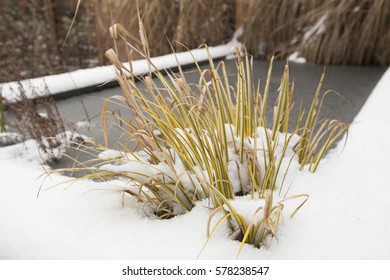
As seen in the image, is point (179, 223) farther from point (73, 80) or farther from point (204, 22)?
point (204, 22)

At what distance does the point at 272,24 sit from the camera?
13.8 feet

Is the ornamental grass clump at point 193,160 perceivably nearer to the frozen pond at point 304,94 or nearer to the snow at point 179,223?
the snow at point 179,223

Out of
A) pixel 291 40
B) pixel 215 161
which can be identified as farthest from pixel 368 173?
pixel 291 40

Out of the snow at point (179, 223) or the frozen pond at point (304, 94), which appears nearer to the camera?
the snow at point (179, 223)

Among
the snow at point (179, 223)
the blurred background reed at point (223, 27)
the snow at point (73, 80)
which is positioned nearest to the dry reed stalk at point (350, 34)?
the blurred background reed at point (223, 27)

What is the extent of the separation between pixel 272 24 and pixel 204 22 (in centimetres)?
77

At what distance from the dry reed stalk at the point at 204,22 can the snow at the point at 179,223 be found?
122 inches

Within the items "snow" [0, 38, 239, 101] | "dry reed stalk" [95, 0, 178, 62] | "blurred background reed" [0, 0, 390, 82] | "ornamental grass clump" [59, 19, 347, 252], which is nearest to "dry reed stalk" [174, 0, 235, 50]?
"blurred background reed" [0, 0, 390, 82]

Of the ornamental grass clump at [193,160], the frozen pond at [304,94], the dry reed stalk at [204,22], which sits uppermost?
the dry reed stalk at [204,22]

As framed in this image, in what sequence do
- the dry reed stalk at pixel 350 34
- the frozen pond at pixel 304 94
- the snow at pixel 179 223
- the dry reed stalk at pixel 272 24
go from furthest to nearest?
the dry reed stalk at pixel 272 24 → the dry reed stalk at pixel 350 34 → the frozen pond at pixel 304 94 → the snow at pixel 179 223

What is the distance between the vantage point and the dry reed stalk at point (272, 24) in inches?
159

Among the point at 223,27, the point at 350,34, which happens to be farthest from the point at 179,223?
the point at 223,27

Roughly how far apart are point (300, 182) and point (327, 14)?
3.06 meters

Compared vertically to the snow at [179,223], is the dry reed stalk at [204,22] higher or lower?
higher
